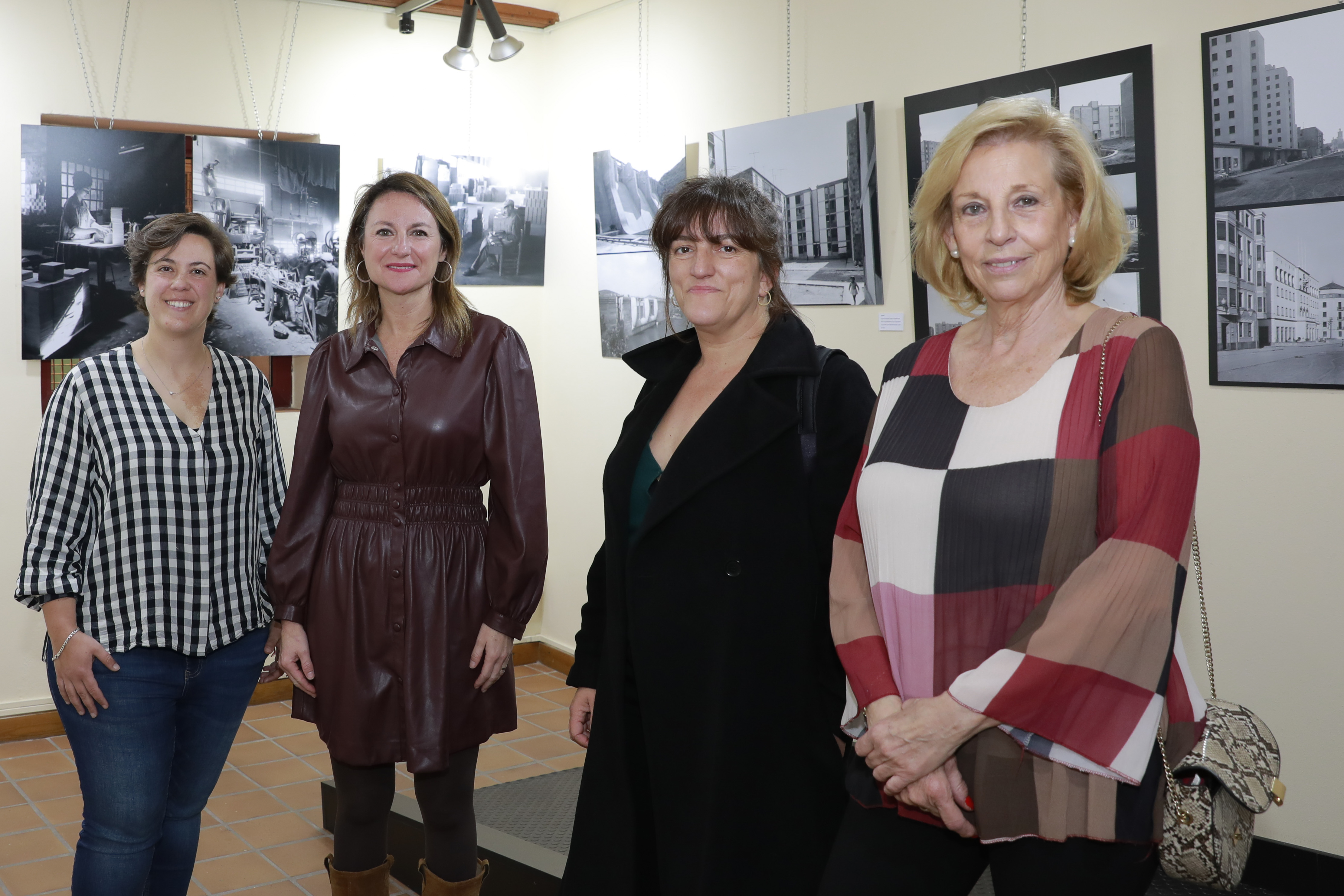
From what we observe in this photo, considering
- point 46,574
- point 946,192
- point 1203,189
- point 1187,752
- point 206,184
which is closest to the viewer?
point 1187,752

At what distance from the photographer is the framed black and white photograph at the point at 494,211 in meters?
5.42

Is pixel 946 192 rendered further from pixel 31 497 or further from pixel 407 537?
pixel 31 497

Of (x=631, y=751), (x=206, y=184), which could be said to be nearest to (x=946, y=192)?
(x=631, y=751)

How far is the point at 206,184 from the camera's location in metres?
4.78

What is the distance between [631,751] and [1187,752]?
0.96 m

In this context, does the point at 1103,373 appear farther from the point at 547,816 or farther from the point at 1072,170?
the point at 547,816

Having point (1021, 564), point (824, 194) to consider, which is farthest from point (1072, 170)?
point (824, 194)

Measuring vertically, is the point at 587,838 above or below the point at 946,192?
below

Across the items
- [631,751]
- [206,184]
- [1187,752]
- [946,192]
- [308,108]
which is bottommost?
[631,751]

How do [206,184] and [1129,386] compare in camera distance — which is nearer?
[1129,386]

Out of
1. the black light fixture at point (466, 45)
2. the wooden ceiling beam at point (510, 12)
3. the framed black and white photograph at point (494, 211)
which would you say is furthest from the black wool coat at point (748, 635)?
the wooden ceiling beam at point (510, 12)

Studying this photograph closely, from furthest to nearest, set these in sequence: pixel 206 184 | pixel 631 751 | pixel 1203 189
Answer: pixel 206 184 → pixel 1203 189 → pixel 631 751

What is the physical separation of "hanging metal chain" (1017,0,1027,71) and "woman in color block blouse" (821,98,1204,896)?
1.96 meters

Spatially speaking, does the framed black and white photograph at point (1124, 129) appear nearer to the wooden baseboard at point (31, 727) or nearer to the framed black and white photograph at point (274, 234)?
the framed black and white photograph at point (274, 234)
